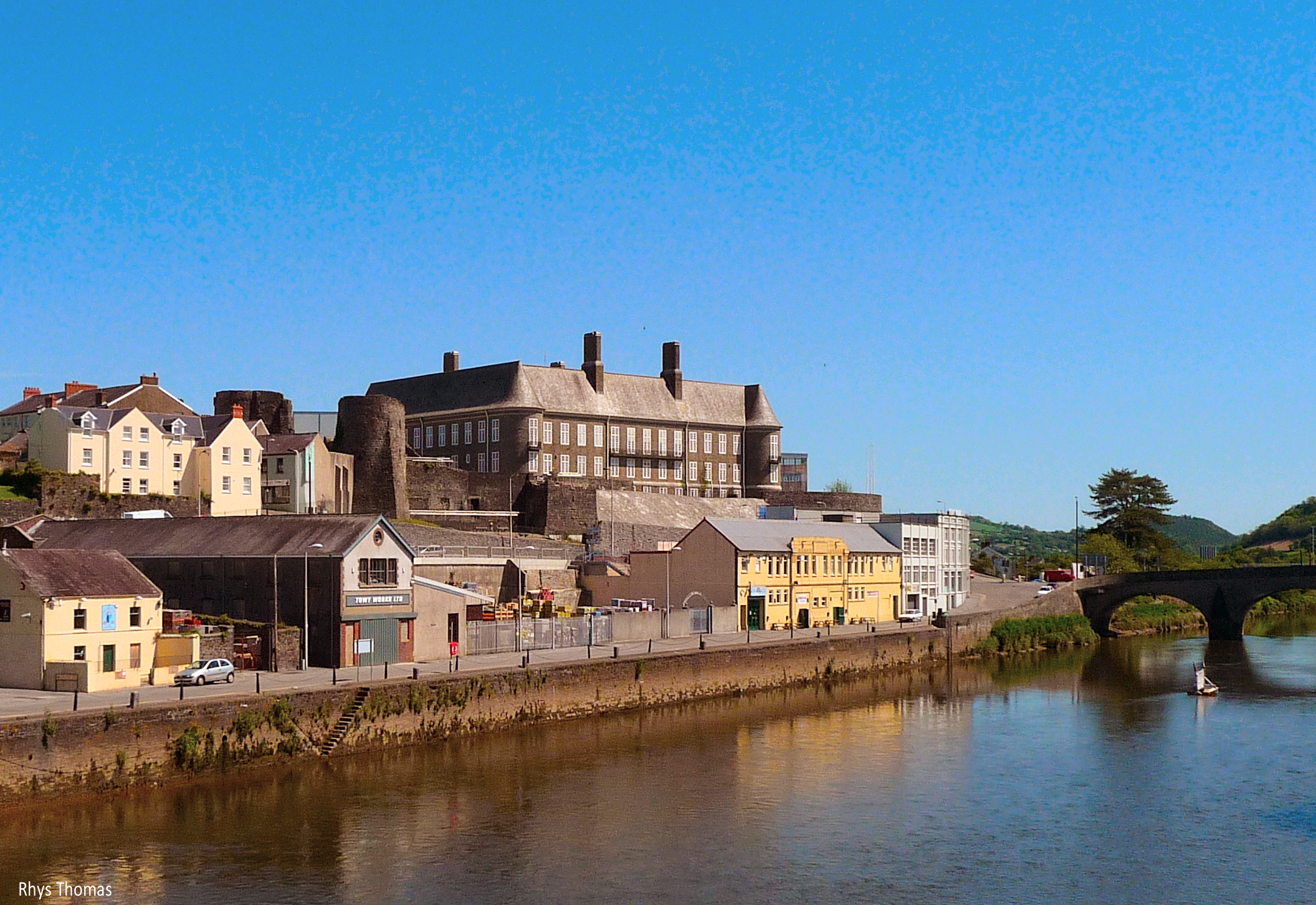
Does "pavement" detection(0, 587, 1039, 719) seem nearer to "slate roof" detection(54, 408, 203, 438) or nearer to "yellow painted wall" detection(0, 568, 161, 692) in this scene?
"yellow painted wall" detection(0, 568, 161, 692)

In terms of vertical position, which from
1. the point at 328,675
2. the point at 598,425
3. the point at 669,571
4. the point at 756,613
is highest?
the point at 598,425

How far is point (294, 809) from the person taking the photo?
31.6 meters

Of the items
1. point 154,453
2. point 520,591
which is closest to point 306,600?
point 520,591

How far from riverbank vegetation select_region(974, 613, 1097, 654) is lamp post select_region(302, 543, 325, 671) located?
3939 centimetres

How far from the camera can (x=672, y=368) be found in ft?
329

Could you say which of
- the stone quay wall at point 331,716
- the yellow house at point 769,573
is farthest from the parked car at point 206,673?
the yellow house at point 769,573

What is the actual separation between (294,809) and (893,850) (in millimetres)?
13157

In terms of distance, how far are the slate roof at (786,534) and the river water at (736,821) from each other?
17.8 meters

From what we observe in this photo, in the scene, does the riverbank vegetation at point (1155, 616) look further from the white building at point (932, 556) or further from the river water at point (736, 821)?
the river water at point (736, 821)

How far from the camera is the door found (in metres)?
64.9

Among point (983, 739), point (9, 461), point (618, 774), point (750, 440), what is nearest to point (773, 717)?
point (983, 739)

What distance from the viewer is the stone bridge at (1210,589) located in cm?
8262

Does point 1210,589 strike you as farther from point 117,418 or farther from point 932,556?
point 117,418

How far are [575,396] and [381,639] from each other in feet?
164
